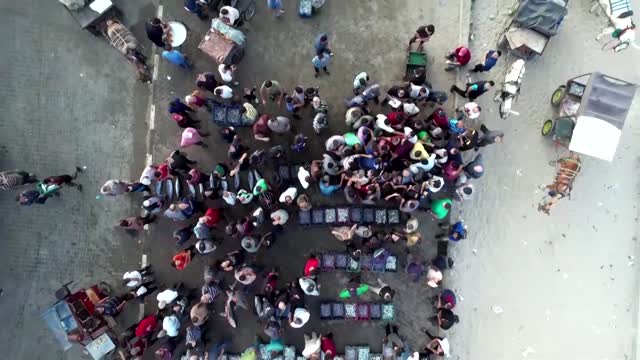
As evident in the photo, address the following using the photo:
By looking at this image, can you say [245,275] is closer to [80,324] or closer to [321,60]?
[80,324]

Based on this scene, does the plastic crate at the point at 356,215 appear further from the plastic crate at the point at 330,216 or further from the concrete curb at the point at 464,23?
the concrete curb at the point at 464,23

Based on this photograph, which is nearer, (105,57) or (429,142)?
(429,142)

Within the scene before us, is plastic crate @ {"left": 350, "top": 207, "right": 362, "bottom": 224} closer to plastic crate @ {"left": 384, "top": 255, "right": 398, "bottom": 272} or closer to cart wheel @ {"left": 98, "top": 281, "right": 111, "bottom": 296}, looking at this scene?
plastic crate @ {"left": 384, "top": 255, "right": 398, "bottom": 272}

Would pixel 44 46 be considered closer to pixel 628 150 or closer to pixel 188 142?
pixel 188 142

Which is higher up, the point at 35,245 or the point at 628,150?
the point at 628,150

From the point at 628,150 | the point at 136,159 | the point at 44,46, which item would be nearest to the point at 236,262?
the point at 136,159
